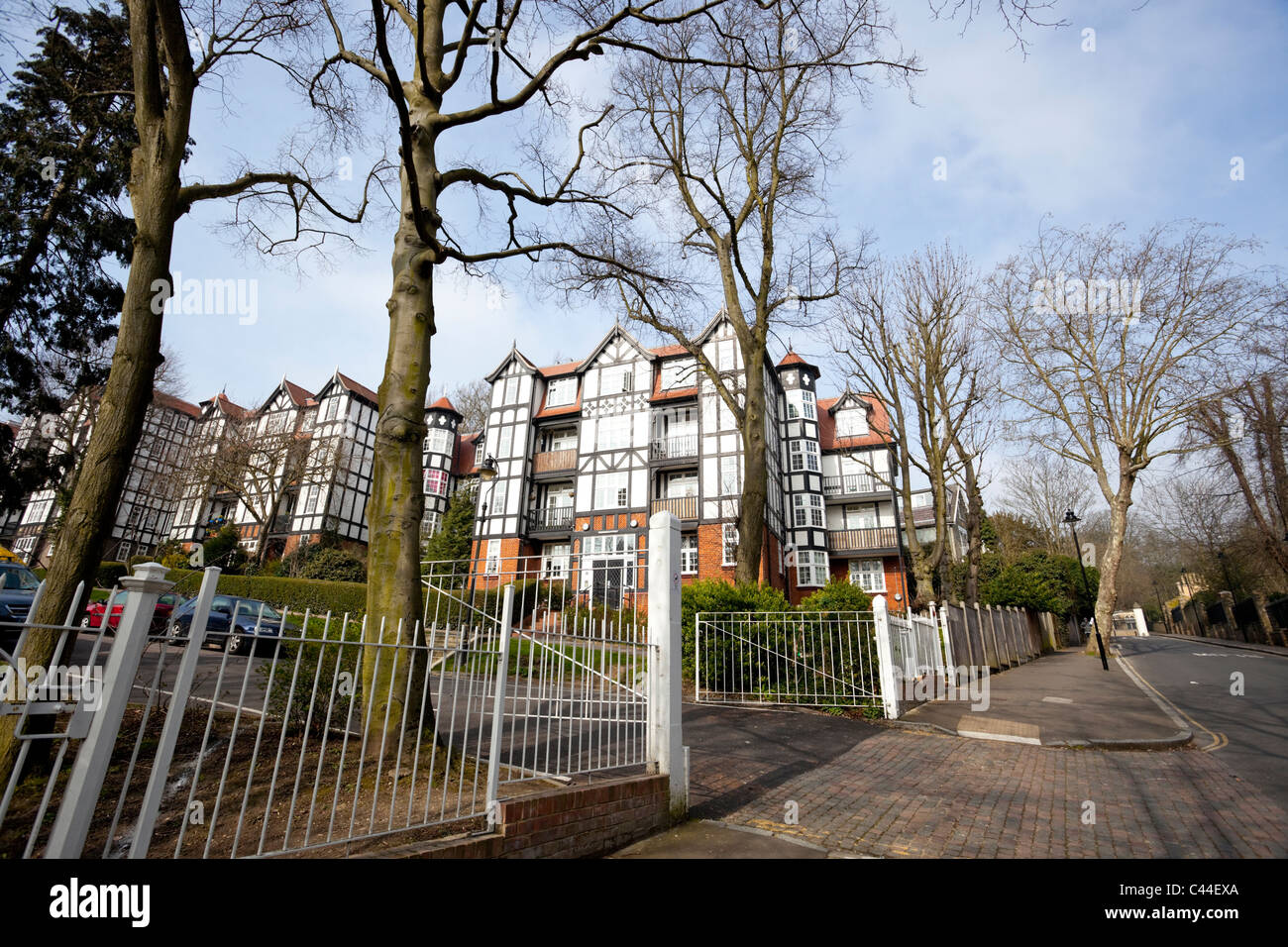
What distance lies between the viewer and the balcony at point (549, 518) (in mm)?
29531

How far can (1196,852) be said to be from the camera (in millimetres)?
4480

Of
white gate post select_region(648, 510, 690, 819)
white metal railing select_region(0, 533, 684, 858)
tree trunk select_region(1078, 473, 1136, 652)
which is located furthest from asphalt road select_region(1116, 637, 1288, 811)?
white metal railing select_region(0, 533, 684, 858)

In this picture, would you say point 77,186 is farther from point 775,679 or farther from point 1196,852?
point 1196,852

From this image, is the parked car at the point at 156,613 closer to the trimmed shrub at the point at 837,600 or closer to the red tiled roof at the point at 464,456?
the trimmed shrub at the point at 837,600

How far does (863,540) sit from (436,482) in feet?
81.0

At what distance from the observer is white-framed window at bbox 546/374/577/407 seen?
31.8m

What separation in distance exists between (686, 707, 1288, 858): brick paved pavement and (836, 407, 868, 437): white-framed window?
90.0 feet

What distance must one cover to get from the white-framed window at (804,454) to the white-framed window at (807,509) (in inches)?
60.3

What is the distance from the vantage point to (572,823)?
4082mm

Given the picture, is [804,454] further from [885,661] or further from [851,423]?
[885,661]

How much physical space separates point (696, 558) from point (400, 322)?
21749 millimetres
